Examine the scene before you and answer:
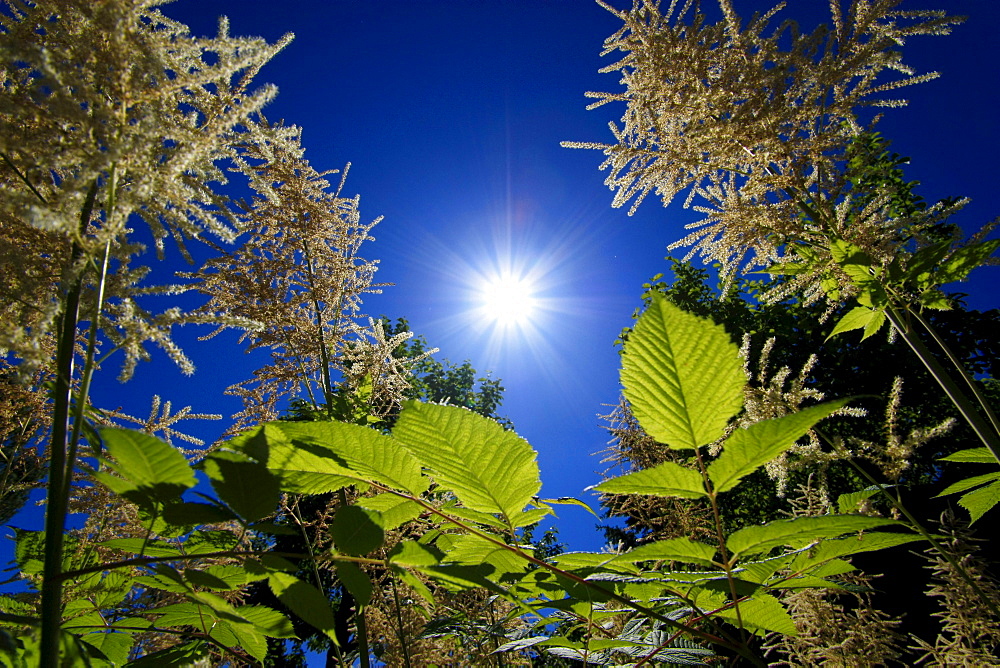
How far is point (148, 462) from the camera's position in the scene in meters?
0.61

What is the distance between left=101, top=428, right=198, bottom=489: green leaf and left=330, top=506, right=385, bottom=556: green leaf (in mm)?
193

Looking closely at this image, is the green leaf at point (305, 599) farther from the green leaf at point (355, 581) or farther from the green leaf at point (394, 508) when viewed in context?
the green leaf at point (394, 508)

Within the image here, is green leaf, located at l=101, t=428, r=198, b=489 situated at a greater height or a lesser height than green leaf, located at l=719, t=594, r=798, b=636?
greater

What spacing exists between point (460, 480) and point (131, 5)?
1.10 m

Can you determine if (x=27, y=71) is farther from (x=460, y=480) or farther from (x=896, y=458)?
(x=896, y=458)

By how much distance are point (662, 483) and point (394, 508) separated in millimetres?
432

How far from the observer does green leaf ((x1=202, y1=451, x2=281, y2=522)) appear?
2.07 ft

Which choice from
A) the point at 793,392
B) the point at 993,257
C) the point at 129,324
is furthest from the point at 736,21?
the point at 129,324

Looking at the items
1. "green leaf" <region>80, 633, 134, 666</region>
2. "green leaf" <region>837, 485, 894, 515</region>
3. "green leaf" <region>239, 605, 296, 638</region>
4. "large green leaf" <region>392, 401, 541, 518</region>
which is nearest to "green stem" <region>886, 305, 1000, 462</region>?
"green leaf" <region>837, 485, 894, 515</region>

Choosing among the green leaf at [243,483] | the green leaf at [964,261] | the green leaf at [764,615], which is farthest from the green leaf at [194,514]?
the green leaf at [964,261]

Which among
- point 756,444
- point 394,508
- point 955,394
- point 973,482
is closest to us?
point 756,444

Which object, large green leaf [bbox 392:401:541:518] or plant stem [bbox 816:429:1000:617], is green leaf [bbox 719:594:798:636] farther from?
large green leaf [bbox 392:401:541:518]

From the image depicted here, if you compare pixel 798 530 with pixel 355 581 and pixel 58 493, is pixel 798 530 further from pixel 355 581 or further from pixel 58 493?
pixel 58 493

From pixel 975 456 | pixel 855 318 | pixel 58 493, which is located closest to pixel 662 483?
pixel 58 493
